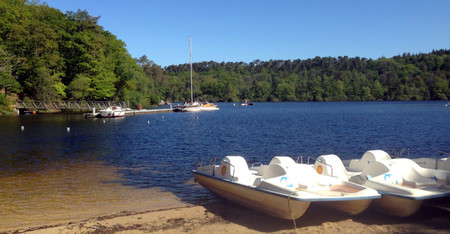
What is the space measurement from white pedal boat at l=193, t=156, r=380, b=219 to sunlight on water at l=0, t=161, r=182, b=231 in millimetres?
1939

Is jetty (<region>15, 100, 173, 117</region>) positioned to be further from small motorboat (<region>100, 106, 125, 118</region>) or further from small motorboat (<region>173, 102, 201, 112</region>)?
small motorboat (<region>173, 102, 201, 112</region>)

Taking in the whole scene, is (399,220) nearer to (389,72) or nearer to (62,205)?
(62,205)

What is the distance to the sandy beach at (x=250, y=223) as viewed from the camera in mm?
8117

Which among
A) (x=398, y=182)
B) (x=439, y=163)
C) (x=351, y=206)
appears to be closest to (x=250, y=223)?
(x=351, y=206)

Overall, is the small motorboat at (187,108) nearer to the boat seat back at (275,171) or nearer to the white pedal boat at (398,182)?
the white pedal boat at (398,182)

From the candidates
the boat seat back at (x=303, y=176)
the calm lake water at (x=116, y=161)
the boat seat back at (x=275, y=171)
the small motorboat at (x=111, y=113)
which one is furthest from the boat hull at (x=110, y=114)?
the boat seat back at (x=303, y=176)

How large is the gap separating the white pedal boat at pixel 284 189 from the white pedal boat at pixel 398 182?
1.89ft

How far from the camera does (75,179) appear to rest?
46.8ft

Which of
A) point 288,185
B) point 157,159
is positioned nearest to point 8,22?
point 157,159

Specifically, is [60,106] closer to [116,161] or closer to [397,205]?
[116,161]

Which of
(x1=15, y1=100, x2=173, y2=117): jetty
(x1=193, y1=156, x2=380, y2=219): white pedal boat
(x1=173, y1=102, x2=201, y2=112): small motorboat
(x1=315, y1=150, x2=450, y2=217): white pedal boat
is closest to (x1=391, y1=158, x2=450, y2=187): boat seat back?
(x1=315, y1=150, x2=450, y2=217): white pedal boat

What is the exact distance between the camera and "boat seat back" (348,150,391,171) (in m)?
10.9

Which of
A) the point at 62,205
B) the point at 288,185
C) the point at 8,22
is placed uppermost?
the point at 8,22

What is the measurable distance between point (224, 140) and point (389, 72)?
17183cm
